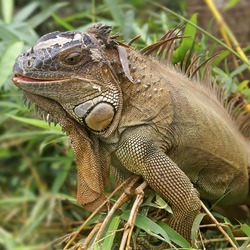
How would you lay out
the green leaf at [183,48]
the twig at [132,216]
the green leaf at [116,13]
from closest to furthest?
the twig at [132,216] → the green leaf at [183,48] → the green leaf at [116,13]

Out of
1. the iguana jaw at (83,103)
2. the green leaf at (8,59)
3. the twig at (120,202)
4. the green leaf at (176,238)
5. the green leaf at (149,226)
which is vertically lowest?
the green leaf at (176,238)

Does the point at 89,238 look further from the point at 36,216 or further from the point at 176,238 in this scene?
the point at 36,216

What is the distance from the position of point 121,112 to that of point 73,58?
30 cm

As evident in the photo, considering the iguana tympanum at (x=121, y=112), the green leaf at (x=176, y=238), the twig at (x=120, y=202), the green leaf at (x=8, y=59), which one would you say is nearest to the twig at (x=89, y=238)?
the twig at (x=120, y=202)

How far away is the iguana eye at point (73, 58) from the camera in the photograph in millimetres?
2490

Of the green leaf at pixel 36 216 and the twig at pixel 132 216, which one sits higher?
the twig at pixel 132 216

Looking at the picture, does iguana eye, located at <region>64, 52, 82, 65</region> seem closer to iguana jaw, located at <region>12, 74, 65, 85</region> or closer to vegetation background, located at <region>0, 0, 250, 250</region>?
iguana jaw, located at <region>12, 74, 65, 85</region>

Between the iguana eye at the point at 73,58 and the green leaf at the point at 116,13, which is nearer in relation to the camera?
the iguana eye at the point at 73,58

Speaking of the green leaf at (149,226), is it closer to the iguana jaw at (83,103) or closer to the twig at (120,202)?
the twig at (120,202)

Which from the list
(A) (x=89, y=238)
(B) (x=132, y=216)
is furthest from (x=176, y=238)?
(A) (x=89, y=238)

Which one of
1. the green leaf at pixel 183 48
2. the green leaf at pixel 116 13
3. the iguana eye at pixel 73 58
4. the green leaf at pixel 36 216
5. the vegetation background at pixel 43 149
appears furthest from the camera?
the green leaf at pixel 36 216

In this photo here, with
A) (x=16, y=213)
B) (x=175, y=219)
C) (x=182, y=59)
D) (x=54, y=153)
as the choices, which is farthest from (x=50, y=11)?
(x=175, y=219)

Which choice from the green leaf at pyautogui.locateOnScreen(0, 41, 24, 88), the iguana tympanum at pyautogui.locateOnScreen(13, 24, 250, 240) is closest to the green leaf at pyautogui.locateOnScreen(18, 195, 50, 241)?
the green leaf at pyautogui.locateOnScreen(0, 41, 24, 88)

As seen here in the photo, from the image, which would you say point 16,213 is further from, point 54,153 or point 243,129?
point 243,129
